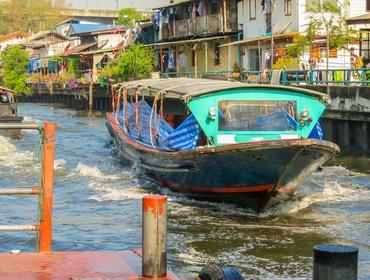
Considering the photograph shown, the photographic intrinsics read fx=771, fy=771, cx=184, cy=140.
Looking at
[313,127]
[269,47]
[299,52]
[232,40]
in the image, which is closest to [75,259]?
[313,127]

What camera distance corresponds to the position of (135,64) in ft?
153

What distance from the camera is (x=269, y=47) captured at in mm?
35312

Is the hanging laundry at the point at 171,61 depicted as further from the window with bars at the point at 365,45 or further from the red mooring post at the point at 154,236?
the red mooring post at the point at 154,236

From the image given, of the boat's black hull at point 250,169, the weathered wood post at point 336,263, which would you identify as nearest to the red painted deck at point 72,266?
the weathered wood post at point 336,263

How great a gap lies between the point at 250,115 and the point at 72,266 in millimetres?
7699

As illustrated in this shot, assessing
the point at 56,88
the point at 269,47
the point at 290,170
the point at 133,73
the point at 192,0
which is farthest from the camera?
the point at 56,88

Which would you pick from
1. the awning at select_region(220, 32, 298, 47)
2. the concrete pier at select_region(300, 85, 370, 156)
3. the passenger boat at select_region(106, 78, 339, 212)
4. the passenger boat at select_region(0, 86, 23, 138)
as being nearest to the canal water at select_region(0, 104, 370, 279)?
the passenger boat at select_region(106, 78, 339, 212)

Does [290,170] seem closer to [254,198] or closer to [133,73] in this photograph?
[254,198]

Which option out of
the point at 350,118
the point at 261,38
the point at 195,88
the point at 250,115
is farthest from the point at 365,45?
the point at 250,115

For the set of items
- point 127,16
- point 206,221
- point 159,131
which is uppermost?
point 127,16

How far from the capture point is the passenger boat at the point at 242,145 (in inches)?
493

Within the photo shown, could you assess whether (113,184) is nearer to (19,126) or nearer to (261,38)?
(19,126)

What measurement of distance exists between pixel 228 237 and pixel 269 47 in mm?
24540

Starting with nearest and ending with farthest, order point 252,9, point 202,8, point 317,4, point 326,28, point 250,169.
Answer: point 250,169 → point 326,28 → point 317,4 → point 252,9 → point 202,8
